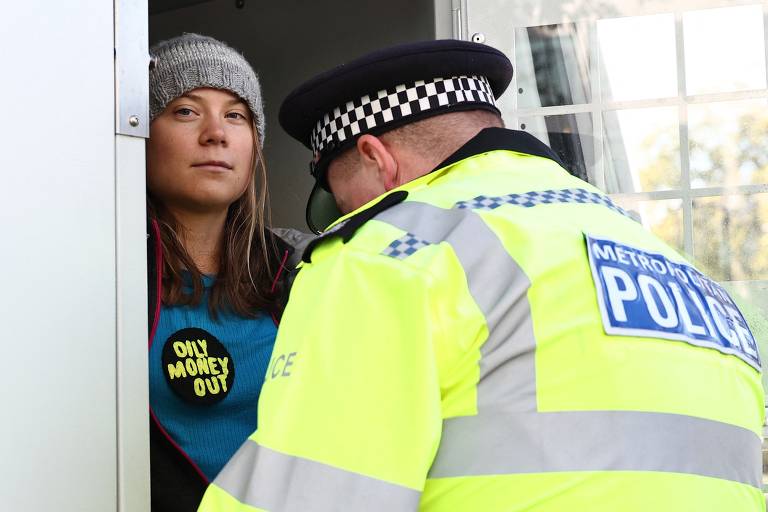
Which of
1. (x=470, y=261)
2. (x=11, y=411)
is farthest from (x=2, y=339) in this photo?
(x=470, y=261)

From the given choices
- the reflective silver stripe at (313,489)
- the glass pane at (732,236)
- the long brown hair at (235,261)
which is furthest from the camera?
the glass pane at (732,236)

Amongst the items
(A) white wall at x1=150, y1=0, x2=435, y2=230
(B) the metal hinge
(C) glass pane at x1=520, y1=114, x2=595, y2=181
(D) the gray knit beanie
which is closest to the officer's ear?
(B) the metal hinge

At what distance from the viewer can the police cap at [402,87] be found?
4.39 ft

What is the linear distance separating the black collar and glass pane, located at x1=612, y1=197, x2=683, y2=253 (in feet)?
3.71

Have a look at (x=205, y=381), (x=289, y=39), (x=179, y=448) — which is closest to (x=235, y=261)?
(x=205, y=381)

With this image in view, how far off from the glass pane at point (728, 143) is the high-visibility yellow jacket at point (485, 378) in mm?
1303

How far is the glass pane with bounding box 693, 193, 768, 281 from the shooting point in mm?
2299

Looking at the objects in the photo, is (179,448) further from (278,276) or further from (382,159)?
(382,159)

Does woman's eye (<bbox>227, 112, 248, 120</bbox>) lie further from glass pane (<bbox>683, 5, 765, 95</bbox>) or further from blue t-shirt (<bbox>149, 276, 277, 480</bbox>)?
glass pane (<bbox>683, 5, 765, 95</bbox>)

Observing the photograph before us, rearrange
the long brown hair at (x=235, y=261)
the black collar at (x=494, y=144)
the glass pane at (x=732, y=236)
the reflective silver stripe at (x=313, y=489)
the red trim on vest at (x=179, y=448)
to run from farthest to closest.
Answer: the glass pane at (x=732, y=236) → the long brown hair at (x=235, y=261) → the red trim on vest at (x=179, y=448) → the black collar at (x=494, y=144) → the reflective silver stripe at (x=313, y=489)

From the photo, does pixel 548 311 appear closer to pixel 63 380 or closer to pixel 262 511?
pixel 262 511

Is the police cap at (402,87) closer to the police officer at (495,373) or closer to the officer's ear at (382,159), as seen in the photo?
the officer's ear at (382,159)

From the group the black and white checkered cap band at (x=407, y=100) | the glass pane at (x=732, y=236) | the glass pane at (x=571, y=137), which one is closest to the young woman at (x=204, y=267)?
the black and white checkered cap band at (x=407, y=100)

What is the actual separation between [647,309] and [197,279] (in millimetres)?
962
